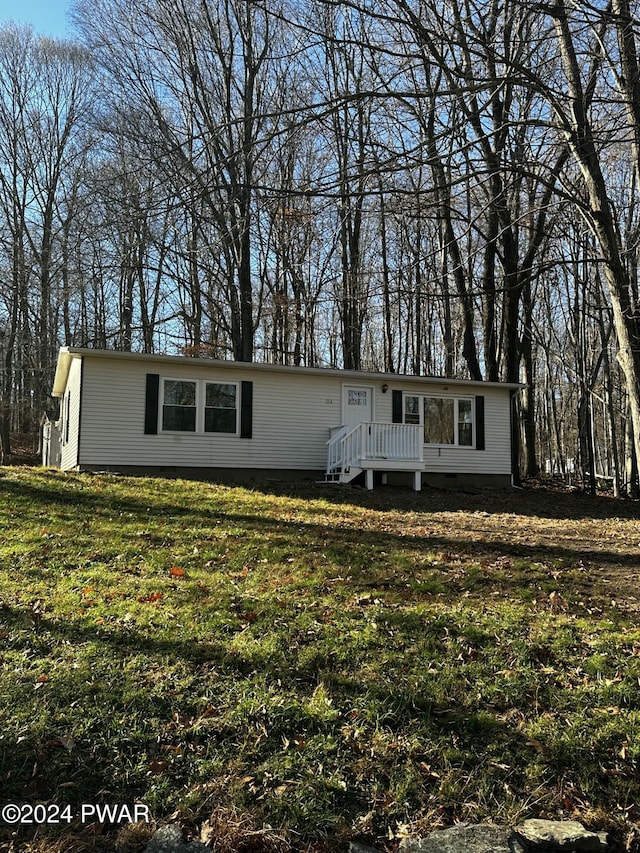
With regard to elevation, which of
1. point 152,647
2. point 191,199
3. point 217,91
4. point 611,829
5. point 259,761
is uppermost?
point 217,91

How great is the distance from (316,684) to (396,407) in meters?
11.6

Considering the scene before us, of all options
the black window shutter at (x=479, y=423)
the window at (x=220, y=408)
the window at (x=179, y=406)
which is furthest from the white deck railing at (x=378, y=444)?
the window at (x=179, y=406)

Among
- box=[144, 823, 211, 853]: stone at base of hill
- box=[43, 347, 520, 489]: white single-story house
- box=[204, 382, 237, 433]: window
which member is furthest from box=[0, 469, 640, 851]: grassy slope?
box=[204, 382, 237, 433]: window

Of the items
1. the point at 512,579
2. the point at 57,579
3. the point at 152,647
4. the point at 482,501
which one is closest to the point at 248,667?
the point at 152,647

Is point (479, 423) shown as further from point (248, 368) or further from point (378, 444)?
point (248, 368)

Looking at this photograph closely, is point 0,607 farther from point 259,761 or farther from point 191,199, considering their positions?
point 191,199

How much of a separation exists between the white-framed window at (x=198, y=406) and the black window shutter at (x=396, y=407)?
3.92 metres

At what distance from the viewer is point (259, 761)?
293 cm

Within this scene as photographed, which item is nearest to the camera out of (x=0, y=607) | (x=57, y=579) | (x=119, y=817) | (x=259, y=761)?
(x=119, y=817)

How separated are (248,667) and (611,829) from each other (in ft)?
6.85

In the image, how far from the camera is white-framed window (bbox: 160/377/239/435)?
13.1 m

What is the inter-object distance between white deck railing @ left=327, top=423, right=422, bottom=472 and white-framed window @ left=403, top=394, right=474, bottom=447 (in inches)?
67.6

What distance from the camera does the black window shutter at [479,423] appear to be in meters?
15.4

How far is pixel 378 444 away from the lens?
13070 millimetres
